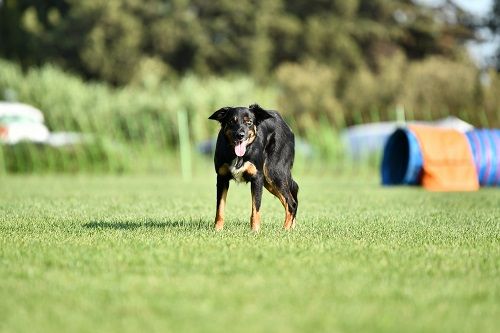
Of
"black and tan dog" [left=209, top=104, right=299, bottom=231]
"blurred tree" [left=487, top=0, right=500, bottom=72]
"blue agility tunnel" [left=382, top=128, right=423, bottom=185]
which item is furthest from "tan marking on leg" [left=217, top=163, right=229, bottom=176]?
"blurred tree" [left=487, top=0, right=500, bottom=72]

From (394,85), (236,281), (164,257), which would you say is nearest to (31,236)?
(164,257)

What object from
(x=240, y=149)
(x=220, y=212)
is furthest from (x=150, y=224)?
(x=240, y=149)

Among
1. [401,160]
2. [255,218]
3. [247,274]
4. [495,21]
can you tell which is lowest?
[247,274]

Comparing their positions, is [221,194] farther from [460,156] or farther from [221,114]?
[460,156]

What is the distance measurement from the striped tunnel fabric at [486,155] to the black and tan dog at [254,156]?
745cm

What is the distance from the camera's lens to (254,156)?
249 inches

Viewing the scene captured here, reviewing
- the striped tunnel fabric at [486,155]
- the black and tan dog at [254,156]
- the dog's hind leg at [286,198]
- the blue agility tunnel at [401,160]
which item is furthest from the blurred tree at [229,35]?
the dog's hind leg at [286,198]

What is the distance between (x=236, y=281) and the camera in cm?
399

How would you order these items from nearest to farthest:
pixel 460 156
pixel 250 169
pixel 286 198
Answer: pixel 250 169, pixel 286 198, pixel 460 156

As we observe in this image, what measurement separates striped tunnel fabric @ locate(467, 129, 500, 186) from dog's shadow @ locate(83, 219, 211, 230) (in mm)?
7673

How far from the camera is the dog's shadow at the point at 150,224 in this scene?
21.6 feet

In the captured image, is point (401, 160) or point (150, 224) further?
point (401, 160)

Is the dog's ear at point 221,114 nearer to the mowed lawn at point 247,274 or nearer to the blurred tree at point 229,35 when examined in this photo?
the mowed lawn at point 247,274

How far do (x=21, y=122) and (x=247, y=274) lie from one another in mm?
19989
